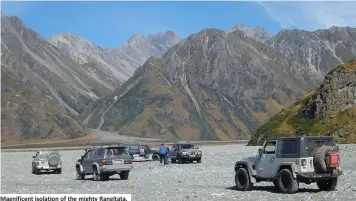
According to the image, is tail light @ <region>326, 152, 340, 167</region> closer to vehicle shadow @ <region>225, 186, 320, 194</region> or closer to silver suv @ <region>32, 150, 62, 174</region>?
vehicle shadow @ <region>225, 186, 320, 194</region>

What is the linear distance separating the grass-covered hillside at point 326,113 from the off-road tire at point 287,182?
159 ft

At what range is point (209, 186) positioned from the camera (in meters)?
25.8

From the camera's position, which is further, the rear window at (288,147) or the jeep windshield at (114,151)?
the jeep windshield at (114,151)

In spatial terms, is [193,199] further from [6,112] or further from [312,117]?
[6,112]

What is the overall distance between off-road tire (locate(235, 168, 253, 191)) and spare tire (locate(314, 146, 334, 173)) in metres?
3.58

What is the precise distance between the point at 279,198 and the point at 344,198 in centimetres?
237

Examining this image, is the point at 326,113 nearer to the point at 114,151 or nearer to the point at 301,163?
the point at 114,151

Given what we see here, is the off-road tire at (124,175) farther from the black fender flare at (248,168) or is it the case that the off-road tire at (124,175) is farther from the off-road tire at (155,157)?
the off-road tire at (155,157)

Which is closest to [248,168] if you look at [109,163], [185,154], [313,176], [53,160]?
[313,176]

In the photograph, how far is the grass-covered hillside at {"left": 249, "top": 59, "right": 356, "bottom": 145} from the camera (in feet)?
233

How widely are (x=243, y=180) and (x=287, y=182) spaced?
275 cm

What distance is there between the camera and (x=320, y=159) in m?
20.1

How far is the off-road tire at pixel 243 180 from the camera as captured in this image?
896 inches

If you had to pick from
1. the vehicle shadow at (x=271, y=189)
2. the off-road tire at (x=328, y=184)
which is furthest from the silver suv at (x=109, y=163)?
the off-road tire at (x=328, y=184)
